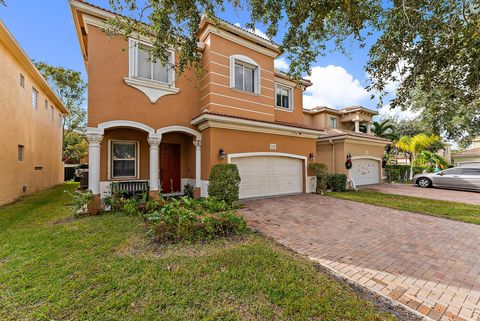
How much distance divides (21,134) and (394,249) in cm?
1627

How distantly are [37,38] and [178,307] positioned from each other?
14907 mm

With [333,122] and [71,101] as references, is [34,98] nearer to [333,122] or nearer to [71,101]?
[71,101]

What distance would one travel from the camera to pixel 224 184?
7.99 metres

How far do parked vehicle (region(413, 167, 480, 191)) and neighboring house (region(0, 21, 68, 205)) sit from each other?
2456cm

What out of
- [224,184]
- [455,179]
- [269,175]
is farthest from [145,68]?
[455,179]

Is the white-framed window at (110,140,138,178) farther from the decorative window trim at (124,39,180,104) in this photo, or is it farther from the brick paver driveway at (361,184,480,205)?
the brick paver driveway at (361,184,480,205)

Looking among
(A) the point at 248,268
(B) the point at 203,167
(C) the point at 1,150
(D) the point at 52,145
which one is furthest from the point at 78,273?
(D) the point at 52,145

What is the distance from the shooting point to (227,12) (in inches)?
213

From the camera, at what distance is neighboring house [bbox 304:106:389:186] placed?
1440cm

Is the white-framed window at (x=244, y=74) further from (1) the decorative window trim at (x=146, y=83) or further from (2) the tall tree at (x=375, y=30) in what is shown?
(2) the tall tree at (x=375, y=30)

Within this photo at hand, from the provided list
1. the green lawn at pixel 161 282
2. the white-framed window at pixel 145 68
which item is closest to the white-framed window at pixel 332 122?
the white-framed window at pixel 145 68

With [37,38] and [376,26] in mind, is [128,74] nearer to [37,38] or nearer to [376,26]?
[37,38]

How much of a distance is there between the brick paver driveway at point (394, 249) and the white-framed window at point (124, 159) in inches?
219

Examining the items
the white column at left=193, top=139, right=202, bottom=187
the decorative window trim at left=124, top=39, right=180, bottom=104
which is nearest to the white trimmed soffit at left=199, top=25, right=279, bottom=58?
the decorative window trim at left=124, top=39, right=180, bottom=104
